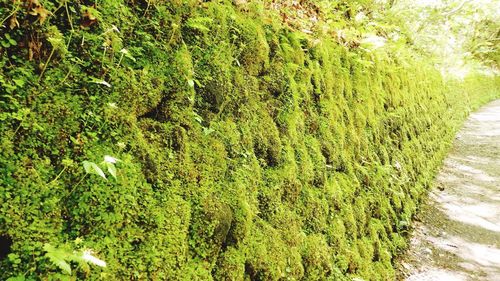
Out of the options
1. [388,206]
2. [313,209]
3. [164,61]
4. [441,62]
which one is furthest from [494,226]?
[441,62]

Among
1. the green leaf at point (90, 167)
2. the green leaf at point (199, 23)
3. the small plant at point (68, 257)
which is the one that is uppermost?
the green leaf at point (199, 23)

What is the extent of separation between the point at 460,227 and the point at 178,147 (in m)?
5.95

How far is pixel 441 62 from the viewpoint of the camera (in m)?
14.0

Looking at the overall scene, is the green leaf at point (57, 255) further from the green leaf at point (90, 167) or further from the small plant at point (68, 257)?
the green leaf at point (90, 167)

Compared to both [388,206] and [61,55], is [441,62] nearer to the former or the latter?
[388,206]

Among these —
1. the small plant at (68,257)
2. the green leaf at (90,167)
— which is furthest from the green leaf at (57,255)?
the green leaf at (90,167)

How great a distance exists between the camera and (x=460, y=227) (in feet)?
20.3

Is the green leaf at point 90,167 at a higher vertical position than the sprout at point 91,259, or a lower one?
higher

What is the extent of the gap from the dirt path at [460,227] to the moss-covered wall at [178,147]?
3.39ft

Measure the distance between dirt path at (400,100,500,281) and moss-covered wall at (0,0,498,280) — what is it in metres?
1.03

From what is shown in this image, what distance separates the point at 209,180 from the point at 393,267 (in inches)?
139

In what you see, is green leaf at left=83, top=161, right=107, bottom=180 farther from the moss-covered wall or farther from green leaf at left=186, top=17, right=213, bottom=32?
green leaf at left=186, top=17, right=213, bottom=32

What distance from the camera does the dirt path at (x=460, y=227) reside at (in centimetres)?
490

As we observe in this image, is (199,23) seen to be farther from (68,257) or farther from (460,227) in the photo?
(460,227)
